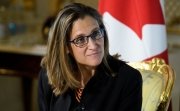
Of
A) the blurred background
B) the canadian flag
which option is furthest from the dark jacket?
the blurred background

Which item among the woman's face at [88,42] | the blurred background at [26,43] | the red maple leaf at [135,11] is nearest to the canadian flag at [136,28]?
the red maple leaf at [135,11]

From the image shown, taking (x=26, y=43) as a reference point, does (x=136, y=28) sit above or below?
above

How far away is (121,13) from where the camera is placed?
6.66 ft

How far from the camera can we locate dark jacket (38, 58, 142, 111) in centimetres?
132

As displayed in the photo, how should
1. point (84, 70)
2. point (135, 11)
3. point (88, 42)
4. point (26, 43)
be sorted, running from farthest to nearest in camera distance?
point (26, 43)
point (135, 11)
point (84, 70)
point (88, 42)

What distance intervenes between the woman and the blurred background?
1.14 metres

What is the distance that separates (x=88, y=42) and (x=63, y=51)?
120 mm

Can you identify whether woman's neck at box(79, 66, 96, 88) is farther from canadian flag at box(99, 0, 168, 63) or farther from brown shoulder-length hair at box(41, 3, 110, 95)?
canadian flag at box(99, 0, 168, 63)

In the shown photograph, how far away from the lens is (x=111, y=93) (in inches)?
52.3

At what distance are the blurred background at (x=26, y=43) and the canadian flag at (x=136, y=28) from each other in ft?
1.79

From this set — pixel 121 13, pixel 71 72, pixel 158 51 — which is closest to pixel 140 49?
pixel 158 51

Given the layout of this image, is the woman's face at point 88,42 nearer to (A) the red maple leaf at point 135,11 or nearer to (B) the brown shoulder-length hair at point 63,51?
(B) the brown shoulder-length hair at point 63,51

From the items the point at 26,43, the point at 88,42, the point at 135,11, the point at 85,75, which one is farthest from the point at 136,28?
the point at 26,43

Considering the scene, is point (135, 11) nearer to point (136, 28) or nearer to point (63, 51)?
point (136, 28)
